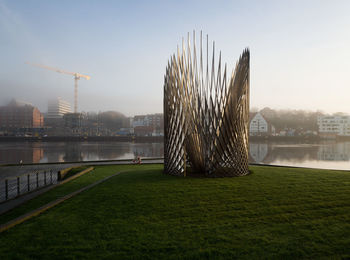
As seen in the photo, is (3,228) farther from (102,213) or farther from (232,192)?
(232,192)

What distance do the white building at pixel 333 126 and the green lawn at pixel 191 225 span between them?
9926cm

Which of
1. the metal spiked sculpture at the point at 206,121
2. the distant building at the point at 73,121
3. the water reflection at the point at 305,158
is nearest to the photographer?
the metal spiked sculpture at the point at 206,121

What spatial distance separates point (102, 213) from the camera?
5.23 meters

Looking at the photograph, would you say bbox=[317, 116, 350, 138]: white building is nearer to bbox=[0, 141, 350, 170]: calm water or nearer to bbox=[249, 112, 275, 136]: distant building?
bbox=[249, 112, 275, 136]: distant building

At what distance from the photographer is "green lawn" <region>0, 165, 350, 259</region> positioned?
11.7ft

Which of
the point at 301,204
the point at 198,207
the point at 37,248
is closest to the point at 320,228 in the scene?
the point at 301,204

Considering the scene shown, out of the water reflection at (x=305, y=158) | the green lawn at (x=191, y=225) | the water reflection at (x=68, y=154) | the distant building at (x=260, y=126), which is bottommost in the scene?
the water reflection at (x=68, y=154)

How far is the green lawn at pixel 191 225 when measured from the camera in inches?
141

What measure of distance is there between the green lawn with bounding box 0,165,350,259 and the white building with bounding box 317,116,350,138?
326 feet

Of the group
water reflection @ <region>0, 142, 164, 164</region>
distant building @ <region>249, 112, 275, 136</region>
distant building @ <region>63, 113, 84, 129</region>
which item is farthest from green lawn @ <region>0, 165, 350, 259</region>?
distant building @ <region>63, 113, 84, 129</region>

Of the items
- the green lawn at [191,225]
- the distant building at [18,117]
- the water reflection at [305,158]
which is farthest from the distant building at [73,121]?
the green lawn at [191,225]

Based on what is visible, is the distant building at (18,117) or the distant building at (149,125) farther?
the distant building at (18,117)

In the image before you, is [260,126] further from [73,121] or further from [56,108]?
[56,108]

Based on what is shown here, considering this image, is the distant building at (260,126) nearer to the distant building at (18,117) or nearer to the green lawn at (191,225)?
the green lawn at (191,225)
